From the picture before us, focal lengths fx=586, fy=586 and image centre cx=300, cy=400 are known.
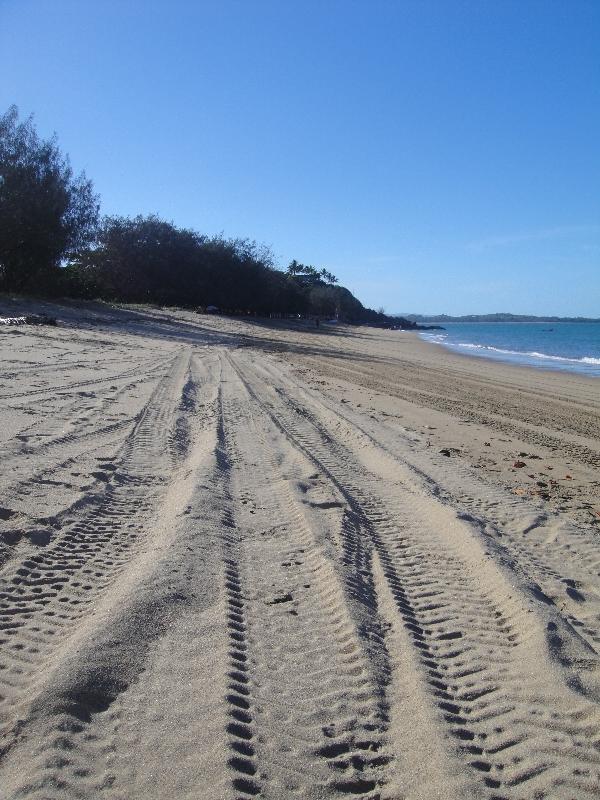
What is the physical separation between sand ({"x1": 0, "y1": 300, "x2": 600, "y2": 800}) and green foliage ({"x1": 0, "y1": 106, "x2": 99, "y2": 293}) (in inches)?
925

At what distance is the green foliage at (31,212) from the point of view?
89.0 ft

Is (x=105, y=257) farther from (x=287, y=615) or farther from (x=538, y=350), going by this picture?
(x=287, y=615)

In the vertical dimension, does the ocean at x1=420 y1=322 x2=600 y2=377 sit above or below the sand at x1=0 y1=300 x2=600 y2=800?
above

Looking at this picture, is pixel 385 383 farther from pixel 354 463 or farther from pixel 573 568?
pixel 573 568

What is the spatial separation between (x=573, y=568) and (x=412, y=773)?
2.50m

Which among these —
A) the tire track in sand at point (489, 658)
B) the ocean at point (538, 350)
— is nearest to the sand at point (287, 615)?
the tire track in sand at point (489, 658)

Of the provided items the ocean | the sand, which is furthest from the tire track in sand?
the ocean

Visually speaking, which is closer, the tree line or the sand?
the sand

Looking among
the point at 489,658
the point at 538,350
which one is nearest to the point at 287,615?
the point at 489,658

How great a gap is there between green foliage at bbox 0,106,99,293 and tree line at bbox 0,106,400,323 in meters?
0.05

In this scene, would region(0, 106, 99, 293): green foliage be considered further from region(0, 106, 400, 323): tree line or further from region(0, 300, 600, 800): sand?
region(0, 300, 600, 800): sand

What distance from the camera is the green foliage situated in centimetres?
2714

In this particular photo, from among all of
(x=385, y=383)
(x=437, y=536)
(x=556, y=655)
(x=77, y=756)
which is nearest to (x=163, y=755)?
(x=77, y=756)

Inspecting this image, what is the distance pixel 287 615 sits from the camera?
3.18m
